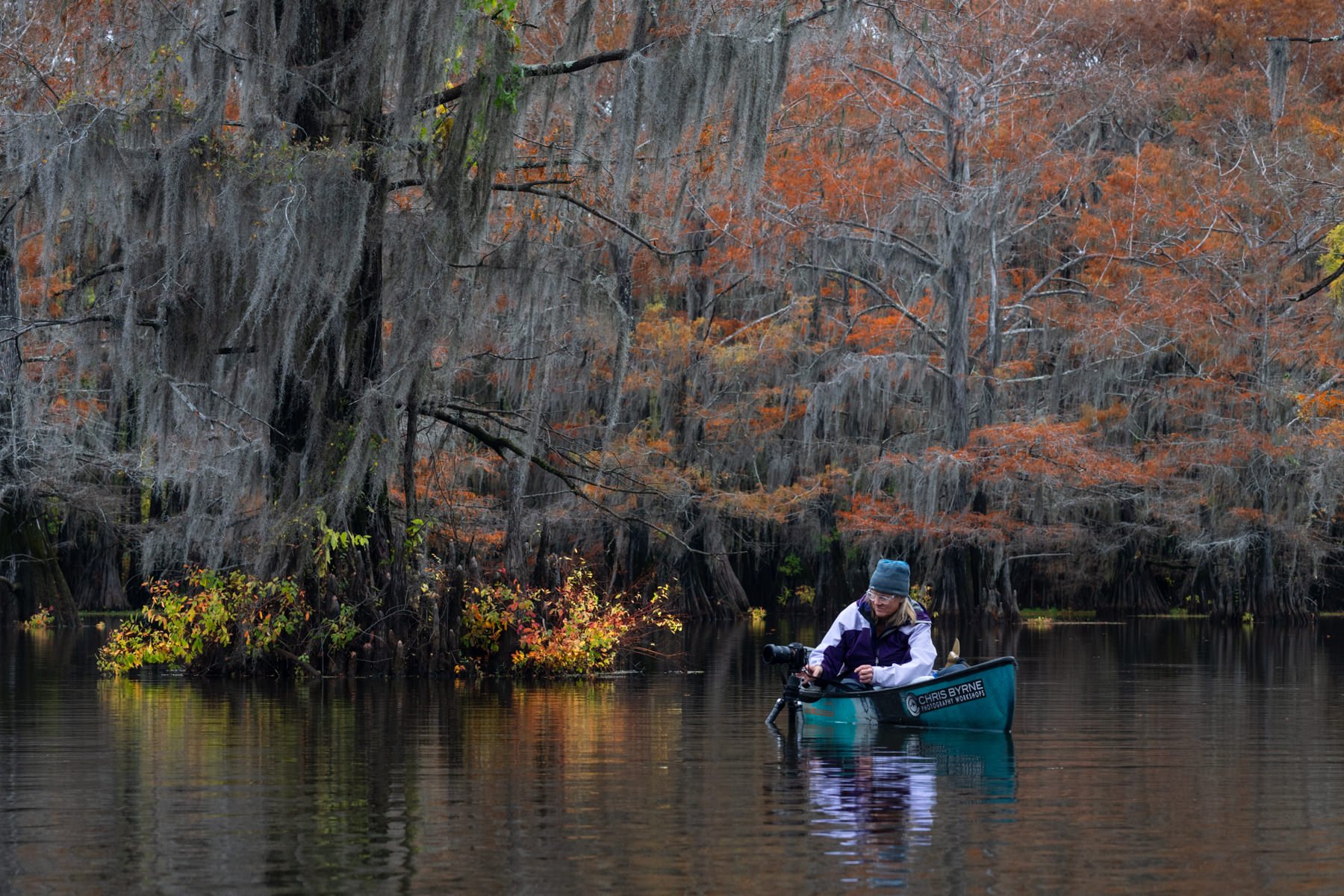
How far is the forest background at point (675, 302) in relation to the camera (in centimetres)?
1608

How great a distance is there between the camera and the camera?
43.7ft

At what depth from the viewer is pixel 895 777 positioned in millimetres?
9836

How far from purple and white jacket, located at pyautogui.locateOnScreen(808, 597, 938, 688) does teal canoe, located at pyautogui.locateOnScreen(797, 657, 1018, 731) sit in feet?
0.52

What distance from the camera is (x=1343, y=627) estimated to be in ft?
111

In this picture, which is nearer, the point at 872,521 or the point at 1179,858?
the point at 1179,858

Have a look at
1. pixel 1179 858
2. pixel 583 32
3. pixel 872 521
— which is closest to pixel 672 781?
pixel 1179 858

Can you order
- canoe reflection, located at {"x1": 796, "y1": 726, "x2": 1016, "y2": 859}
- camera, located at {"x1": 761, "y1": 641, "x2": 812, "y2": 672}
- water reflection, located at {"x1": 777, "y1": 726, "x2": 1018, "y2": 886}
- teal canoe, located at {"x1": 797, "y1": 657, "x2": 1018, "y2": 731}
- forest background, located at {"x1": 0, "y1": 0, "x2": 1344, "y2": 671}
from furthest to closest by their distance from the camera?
forest background, located at {"x1": 0, "y1": 0, "x2": 1344, "y2": 671} → camera, located at {"x1": 761, "y1": 641, "x2": 812, "y2": 672} → teal canoe, located at {"x1": 797, "y1": 657, "x2": 1018, "y2": 731} → canoe reflection, located at {"x1": 796, "y1": 726, "x2": 1016, "y2": 859} → water reflection, located at {"x1": 777, "y1": 726, "x2": 1018, "y2": 886}

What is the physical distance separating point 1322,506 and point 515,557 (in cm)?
2014

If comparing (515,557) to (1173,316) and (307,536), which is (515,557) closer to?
(307,536)

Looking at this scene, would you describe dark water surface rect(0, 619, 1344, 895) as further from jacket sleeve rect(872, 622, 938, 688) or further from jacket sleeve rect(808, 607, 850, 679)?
jacket sleeve rect(808, 607, 850, 679)

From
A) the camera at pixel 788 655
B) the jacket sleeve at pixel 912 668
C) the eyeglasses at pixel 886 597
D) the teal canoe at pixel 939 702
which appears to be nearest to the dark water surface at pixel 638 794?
the teal canoe at pixel 939 702

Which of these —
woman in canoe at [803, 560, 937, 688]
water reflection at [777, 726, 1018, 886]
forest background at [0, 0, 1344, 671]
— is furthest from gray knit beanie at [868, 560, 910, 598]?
forest background at [0, 0, 1344, 671]

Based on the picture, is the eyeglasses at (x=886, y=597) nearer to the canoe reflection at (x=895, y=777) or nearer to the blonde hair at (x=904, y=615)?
the blonde hair at (x=904, y=615)

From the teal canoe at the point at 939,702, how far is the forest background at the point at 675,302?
5.23 meters
